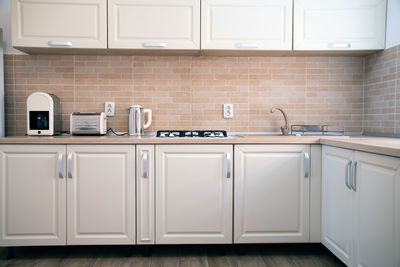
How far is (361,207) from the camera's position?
63.8 inches

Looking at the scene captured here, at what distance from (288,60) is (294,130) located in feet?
2.11

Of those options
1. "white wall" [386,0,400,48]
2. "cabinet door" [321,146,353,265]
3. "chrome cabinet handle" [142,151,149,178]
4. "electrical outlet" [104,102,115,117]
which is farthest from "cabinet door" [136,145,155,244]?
"white wall" [386,0,400,48]

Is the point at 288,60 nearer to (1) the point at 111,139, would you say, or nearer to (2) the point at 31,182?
(1) the point at 111,139

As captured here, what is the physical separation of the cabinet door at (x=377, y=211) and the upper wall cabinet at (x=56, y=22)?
2042 millimetres

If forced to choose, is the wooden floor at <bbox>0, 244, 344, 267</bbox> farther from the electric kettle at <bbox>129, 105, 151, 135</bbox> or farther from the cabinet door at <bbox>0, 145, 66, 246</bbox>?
the electric kettle at <bbox>129, 105, 151, 135</bbox>

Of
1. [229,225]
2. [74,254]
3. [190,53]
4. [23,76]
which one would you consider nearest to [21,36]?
[23,76]

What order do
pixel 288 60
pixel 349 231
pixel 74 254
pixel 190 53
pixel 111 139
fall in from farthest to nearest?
pixel 288 60 < pixel 190 53 < pixel 74 254 < pixel 111 139 < pixel 349 231

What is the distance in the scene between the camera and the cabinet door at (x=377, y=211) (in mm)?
1355

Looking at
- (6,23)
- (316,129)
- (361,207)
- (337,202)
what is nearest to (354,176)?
(361,207)

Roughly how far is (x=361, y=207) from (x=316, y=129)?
1055 millimetres

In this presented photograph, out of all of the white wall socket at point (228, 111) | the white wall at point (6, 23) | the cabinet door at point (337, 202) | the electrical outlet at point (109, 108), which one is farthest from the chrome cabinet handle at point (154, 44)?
the cabinet door at point (337, 202)

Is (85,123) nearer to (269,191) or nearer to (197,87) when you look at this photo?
(197,87)

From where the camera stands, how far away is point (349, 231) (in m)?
1.74

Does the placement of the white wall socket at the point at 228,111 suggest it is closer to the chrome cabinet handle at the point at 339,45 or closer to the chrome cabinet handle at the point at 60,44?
the chrome cabinet handle at the point at 339,45
